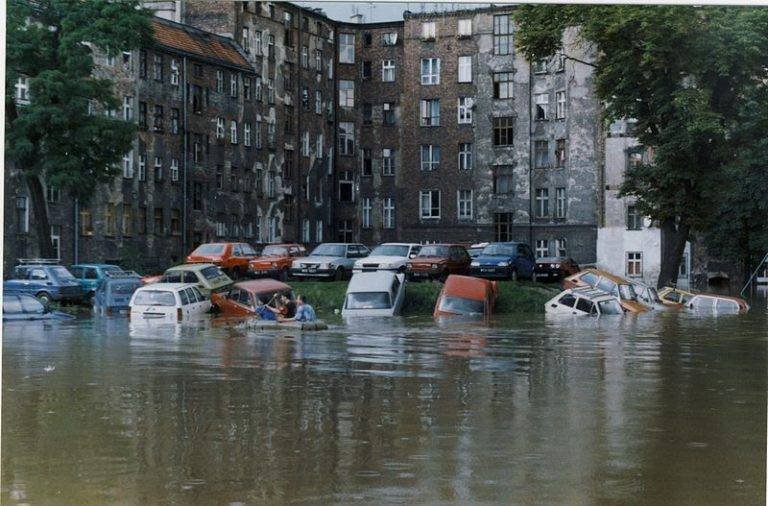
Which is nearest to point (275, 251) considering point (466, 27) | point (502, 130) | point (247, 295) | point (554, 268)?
point (247, 295)

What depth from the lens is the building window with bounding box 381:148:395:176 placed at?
25641 millimetres

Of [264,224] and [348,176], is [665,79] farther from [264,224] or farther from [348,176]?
[264,224]

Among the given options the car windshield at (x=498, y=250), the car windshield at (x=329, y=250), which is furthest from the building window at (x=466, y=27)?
the car windshield at (x=329, y=250)

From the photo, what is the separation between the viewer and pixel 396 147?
26344mm

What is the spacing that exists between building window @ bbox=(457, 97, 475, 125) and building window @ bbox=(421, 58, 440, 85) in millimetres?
649

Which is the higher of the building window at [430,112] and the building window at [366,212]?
the building window at [430,112]

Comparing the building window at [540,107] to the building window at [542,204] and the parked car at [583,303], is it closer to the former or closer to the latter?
the building window at [542,204]

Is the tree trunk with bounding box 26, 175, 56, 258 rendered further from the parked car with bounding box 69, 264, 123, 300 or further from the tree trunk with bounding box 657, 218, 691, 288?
the tree trunk with bounding box 657, 218, 691, 288

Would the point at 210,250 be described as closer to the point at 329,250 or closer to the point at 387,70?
the point at 329,250

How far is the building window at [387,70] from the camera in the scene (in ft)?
82.1

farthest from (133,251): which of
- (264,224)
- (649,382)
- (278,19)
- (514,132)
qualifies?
(649,382)

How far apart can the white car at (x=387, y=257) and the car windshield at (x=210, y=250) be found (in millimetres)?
3837

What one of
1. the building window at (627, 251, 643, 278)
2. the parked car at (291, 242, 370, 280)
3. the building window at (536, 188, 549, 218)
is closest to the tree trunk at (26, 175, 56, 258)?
the parked car at (291, 242, 370, 280)

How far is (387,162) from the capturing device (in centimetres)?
2606
